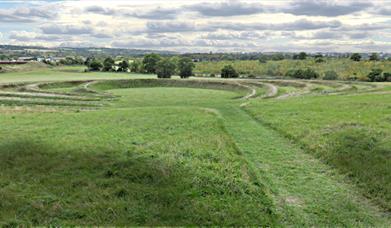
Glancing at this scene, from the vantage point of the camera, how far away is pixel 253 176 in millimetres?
13039

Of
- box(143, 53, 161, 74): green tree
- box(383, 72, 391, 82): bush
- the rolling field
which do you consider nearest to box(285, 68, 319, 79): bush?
box(383, 72, 391, 82): bush

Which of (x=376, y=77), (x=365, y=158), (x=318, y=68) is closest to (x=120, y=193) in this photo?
(x=365, y=158)

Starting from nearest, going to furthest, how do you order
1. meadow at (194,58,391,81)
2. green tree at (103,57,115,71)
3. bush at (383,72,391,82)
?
bush at (383,72,391,82)
meadow at (194,58,391,81)
green tree at (103,57,115,71)

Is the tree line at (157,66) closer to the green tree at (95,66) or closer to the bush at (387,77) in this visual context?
the green tree at (95,66)

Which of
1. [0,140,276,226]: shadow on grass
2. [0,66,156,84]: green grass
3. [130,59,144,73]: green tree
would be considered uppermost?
[0,140,276,226]: shadow on grass

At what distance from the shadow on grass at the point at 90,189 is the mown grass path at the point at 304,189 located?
2978mm

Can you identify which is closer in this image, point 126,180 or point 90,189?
point 90,189

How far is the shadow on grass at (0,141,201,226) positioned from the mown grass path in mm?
2978

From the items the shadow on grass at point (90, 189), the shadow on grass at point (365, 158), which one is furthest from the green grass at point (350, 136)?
the shadow on grass at point (90, 189)

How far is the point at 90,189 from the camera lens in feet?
38.2

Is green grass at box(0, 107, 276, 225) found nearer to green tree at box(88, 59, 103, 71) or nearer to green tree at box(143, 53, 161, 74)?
green tree at box(143, 53, 161, 74)

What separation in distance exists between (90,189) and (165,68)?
98.0 metres

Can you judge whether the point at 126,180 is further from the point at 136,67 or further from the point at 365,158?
the point at 136,67

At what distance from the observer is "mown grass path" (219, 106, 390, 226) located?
10.1 metres
